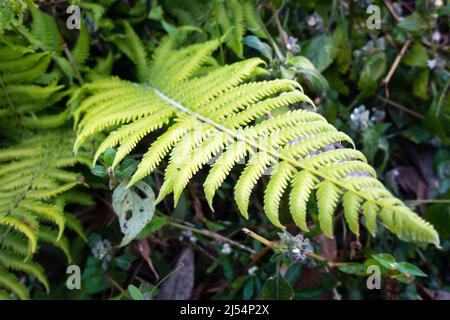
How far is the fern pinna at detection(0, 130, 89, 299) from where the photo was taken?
1.45m

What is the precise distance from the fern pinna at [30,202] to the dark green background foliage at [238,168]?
1 centimetres

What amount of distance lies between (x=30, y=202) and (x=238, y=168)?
0.74m

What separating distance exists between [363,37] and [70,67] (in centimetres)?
117

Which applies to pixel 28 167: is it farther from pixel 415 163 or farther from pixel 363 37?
pixel 415 163

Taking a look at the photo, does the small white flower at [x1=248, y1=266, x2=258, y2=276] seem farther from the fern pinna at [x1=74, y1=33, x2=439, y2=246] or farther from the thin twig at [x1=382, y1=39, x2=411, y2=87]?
the thin twig at [x1=382, y1=39, x2=411, y2=87]

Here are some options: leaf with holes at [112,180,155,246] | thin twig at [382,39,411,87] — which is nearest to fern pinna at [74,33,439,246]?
leaf with holes at [112,180,155,246]

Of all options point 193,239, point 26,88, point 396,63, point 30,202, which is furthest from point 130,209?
point 396,63

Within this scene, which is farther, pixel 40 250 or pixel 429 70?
pixel 429 70

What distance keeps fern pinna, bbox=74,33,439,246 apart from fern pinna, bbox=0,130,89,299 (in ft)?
0.70

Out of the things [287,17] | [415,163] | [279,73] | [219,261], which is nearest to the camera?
[279,73]

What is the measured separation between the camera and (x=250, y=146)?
1279mm

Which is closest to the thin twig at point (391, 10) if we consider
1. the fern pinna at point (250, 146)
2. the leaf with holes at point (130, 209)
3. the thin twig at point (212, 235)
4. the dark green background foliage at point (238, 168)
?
the dark green background foliage at point (238, 168)

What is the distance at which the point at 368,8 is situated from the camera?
195 centimetres

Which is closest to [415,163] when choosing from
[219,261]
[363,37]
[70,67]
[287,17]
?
[363,37]
